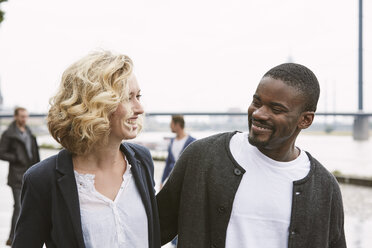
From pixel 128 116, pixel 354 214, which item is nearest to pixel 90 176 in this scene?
pixel 128 116

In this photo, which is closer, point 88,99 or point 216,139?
point 88,99

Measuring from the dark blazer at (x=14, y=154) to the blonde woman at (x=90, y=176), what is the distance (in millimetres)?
3231

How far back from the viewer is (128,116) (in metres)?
1.38

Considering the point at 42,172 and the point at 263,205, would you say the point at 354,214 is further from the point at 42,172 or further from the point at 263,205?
the point at 42,172

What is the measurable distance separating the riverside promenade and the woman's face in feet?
9.99

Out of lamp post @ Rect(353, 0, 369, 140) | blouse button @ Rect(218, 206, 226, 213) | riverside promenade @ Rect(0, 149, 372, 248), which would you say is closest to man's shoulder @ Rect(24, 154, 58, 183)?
blouse button @ Rect(218, 206, 226, 213)

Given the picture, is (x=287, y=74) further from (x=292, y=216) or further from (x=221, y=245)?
(x=221, y=245)

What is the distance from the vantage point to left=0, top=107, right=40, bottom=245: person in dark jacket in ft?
14.2

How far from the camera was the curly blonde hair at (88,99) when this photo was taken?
4.29 ft

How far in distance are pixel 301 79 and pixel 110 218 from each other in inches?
30.8

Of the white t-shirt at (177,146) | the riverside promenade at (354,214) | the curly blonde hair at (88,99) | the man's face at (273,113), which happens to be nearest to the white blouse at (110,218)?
the curly blonde hair at (88,99)

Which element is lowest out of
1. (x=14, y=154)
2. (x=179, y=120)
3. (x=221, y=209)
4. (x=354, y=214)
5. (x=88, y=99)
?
(x=354, y=214)

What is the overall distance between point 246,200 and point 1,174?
31.7 feet

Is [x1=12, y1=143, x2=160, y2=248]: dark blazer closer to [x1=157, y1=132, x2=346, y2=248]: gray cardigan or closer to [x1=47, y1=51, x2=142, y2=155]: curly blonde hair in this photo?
[x1=47, y1=51, x2=142, y2=155]: curly blonde hair
